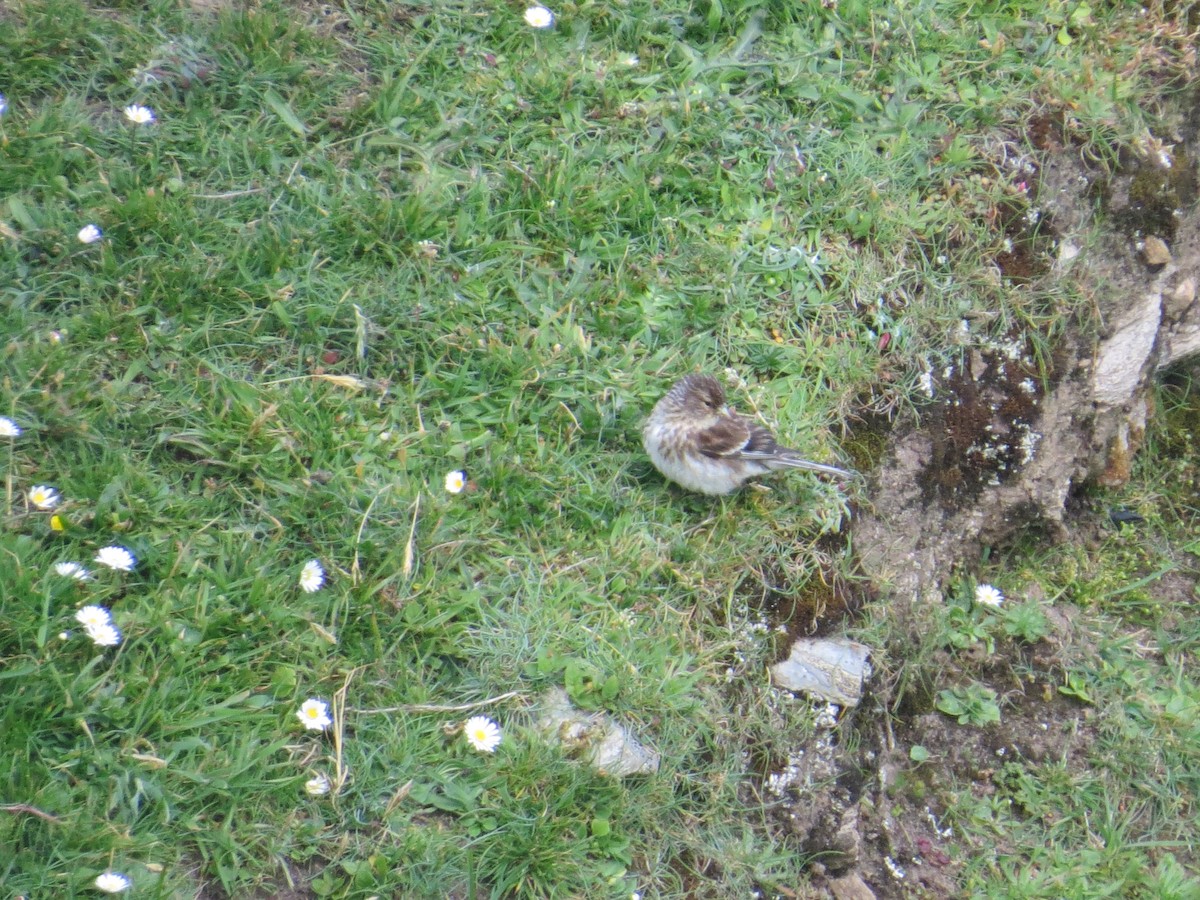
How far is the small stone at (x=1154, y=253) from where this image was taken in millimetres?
6266

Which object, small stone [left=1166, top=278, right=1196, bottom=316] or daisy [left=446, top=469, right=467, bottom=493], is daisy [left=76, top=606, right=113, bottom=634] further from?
small stone [left=1166, top=278, right=1196, bottom=316]

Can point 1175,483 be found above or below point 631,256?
below

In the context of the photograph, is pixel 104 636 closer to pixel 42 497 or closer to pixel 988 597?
pixel 42 497

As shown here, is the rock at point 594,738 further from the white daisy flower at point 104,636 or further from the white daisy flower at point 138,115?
the white daisy flower at point 138,115

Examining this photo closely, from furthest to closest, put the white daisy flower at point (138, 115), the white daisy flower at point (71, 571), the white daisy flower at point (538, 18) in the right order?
1. the white daisy flower at point (538, 18)
2. the white daisy flower at point (138, 115)
3. the white daisy flower at point (71, 571)

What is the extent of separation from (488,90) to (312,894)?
3.81m

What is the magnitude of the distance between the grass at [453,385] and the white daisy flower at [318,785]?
2.1 inches

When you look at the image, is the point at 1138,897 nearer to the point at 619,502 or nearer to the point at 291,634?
the point at 619,502

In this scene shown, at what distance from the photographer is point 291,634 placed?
13.1 ft

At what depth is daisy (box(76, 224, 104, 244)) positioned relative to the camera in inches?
180

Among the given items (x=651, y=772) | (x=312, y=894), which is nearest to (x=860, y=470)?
(x=651, y=772)

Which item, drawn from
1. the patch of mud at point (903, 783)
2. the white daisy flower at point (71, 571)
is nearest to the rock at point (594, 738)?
the patch of mud at point (903, 783)

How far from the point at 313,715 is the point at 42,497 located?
4.12ft

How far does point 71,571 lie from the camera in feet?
12.4
